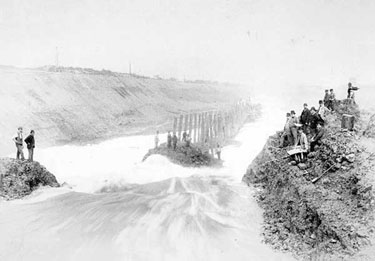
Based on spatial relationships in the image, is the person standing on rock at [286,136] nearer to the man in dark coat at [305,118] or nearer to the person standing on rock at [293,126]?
the person standing on rock at [293,126]

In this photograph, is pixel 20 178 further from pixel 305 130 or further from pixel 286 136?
pixel 305 130

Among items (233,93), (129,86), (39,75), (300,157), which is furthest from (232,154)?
(233,93)

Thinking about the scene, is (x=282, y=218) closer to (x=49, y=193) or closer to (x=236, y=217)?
(x=236, y=217)

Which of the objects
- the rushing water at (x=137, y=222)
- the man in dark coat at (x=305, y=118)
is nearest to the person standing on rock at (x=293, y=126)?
the man in dark coat at (x=305, y=118)

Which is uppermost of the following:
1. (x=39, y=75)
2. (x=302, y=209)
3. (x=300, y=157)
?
(x=39, y=75)

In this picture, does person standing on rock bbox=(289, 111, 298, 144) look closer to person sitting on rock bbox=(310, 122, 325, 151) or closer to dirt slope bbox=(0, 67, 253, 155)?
person sitting on rock bbox=(310, 122, 325, 151)

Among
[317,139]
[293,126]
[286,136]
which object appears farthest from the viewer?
[286,136]

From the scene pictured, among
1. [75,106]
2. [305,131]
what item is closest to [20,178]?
[305,131]
